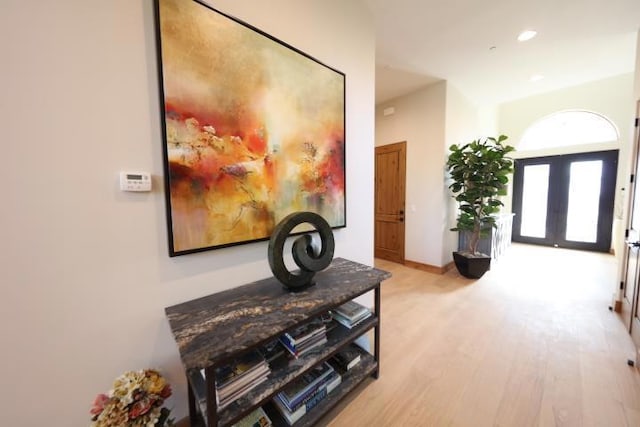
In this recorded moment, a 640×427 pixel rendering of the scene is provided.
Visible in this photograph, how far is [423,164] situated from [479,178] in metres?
0.82

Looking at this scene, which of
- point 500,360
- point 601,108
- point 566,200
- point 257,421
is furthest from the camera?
point 566,200

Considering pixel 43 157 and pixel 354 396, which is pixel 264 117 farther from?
pixel 354 396

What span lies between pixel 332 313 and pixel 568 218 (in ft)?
20.5

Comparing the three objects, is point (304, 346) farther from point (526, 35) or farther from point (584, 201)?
point (584, 201)

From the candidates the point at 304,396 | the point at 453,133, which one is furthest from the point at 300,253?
the point at 453,133

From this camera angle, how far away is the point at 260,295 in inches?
51.3

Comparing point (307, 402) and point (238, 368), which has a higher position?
point (238, 368)

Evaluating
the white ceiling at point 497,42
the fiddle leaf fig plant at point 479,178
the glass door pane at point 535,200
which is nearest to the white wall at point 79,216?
the white ceiling at point 497,42

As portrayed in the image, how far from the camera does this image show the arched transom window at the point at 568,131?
4.38 meters

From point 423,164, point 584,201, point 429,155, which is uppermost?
point 429,155

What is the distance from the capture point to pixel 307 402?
126 centimetres

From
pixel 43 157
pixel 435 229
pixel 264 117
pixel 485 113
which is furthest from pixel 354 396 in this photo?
pixel 485 113

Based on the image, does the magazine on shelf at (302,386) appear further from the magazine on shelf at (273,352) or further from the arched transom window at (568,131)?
the arched transom window at (568,131)

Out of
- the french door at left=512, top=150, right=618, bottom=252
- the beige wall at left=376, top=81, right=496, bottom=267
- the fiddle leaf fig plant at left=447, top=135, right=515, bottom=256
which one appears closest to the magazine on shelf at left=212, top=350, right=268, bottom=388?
the beige wall at left=376, top=81, right=496, bottom=267
